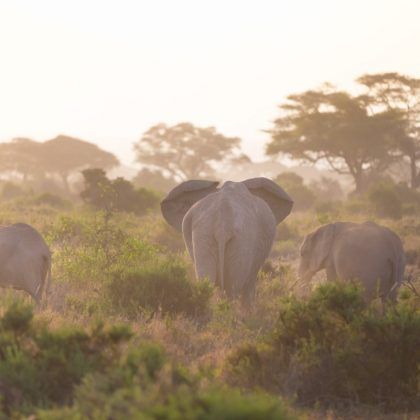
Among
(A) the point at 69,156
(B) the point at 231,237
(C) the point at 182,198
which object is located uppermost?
(A) the point at 69,156

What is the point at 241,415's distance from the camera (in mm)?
3197

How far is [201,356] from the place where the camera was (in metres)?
6.46

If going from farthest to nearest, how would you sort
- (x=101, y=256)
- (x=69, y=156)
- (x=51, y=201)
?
(x=69, y=156) → (x=51, y=201) → (x=101, y=256)

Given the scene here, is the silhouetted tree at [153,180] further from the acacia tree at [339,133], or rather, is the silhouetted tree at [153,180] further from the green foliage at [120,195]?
the green foliage at [120,195]

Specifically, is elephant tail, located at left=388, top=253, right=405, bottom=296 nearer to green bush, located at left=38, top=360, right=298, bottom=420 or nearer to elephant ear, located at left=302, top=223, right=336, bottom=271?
elephant ear, located at left=302, top=223, right=336, bottom=271

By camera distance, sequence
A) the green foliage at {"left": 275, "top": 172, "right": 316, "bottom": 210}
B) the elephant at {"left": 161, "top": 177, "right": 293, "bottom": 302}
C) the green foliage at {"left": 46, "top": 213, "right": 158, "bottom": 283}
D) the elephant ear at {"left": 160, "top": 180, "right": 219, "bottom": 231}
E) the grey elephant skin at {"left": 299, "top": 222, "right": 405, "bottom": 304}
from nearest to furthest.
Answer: the grey elephant skin at {"left": 299, "top": 222, "right": 405, "bottom": 304}, the elephant at {"left": 161, "top": 177, "right": 293, "bottom": 302}, the elephant ear at {"left": 160, "top": 180, "right": 219, "bottom": 231}, the green foliage at {"left": 46, "top": 213, "right": 158, "bottom": 283}, the green foliage at {"left": 275, "top": 172, "right": 316, "bottom": 210}

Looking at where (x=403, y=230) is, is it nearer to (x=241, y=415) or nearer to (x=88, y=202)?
(x=88, y=202)

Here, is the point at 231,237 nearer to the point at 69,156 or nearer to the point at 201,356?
the point at 201,356

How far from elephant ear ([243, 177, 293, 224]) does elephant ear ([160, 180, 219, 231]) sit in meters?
0.53

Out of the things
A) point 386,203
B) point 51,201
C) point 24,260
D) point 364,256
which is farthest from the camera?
→ point 51,201

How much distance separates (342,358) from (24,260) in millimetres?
3966

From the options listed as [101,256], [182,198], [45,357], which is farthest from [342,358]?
[101,256]

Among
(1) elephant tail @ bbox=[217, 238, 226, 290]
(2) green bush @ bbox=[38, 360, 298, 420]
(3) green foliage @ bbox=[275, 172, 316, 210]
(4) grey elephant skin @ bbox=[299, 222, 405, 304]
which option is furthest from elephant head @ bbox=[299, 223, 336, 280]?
(3) green foliage @ bbox=[275, 172, 316, 210]

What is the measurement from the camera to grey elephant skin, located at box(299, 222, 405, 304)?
25.6ft
